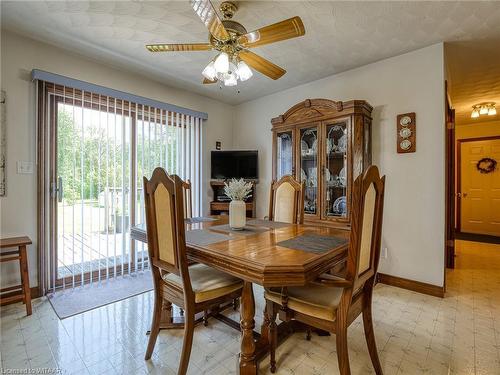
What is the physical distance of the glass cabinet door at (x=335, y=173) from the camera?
285cm

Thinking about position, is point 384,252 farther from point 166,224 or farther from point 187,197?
point 166,224

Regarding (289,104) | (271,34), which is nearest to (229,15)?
(271,34)

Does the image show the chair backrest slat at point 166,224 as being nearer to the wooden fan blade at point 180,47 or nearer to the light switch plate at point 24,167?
the wooden fan blade at point 180,47

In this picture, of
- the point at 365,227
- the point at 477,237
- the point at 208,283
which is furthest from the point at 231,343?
the point at 477,237

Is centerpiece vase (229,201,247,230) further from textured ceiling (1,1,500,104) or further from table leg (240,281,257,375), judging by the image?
textured ceiling (1,1,500,104)

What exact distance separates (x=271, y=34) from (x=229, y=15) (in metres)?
0.57

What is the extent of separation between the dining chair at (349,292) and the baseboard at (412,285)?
60.1 inches

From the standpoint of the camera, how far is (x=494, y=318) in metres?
2.05

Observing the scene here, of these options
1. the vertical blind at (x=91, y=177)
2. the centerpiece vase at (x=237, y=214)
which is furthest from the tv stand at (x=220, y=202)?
the centerpiece vase at (x=237, y=214)

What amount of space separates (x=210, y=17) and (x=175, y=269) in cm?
146

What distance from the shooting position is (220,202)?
3.86 metres

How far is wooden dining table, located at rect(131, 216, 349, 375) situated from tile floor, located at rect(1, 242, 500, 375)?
0.27m

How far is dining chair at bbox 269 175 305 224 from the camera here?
2364mm

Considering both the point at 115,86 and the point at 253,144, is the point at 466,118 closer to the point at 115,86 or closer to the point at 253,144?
the point at 253,144
